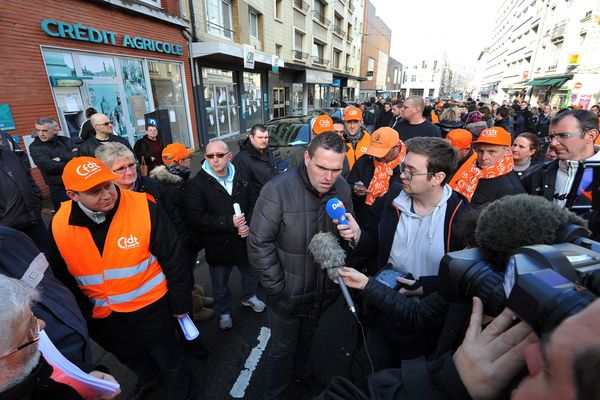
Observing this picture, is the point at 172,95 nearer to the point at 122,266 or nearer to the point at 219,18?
the point at 219,18

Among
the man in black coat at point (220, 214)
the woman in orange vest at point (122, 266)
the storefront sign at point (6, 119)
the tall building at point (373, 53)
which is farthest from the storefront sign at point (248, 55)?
the tall building at point (373, 53)

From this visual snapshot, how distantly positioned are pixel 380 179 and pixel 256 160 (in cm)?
174

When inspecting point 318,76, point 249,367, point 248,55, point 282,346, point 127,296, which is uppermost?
point 318,76

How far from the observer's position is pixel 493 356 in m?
0.73

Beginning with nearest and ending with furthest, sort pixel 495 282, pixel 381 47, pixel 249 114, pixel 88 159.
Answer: pixel 495 282 < pixel 88 159 < pixel 249 114 < pixel 381 47

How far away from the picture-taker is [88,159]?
184 cm

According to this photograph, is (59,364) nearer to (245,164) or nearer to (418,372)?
(418,372)

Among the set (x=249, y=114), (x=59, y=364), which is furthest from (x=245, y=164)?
(x=249, y=114)

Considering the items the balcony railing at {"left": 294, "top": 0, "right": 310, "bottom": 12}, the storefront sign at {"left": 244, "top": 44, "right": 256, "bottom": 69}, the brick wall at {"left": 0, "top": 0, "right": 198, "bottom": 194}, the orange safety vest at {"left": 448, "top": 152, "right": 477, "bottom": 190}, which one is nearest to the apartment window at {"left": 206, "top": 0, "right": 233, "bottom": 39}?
the storefront sign at {"left": 244, "top": 44, "right": 256, "bottom": 69}

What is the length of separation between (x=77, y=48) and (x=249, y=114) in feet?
33.6

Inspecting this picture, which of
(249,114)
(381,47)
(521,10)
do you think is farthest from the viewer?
(381,47)

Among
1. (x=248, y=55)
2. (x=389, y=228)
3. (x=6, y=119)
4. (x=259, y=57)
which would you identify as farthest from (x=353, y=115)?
(x=259, y=57)

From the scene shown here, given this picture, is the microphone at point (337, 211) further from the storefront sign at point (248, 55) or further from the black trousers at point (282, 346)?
the storefront sign at point (248, 55)

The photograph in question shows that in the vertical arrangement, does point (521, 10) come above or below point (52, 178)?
above
